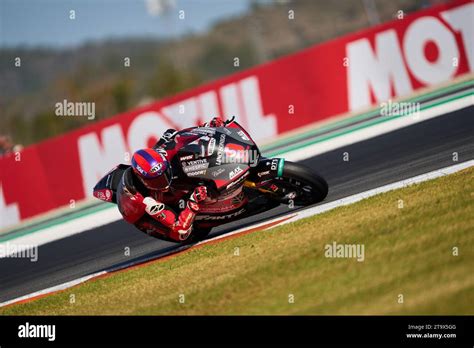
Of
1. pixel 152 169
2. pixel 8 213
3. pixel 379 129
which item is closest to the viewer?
pixel 152 169

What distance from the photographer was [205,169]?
340 inches

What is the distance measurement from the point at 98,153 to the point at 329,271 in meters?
9.83

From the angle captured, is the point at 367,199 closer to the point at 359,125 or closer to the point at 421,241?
the point at 421,241

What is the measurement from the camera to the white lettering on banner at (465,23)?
15.4m

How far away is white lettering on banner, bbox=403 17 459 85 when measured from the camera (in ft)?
50.8

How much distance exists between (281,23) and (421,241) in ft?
315

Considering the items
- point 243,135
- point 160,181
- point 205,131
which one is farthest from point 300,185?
point 160,181

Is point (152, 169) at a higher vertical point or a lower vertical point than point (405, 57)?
lower

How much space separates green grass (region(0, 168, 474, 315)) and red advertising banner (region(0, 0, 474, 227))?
6425 mm

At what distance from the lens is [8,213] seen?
1533cm

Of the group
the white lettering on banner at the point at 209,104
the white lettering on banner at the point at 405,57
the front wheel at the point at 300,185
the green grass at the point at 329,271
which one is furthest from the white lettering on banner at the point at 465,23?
the front wheel at the point at 300,185

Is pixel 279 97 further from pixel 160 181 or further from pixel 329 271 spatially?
pixel 329 271
